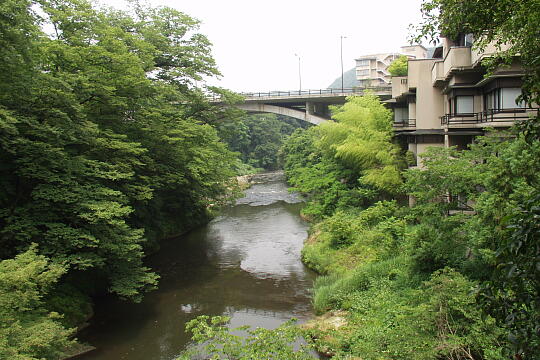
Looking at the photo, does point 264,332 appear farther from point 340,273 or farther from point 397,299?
point 340,273

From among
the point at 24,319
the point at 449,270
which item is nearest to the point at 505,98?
the point at 449,270

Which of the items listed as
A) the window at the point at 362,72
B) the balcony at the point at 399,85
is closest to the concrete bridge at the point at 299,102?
the balcony at the point at 399,85

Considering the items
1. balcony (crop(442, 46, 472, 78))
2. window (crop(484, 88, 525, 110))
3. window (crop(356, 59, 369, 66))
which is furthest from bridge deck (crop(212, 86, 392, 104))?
window (crop(356, 59, 369, 66))

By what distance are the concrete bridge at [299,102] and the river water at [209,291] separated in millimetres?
14412

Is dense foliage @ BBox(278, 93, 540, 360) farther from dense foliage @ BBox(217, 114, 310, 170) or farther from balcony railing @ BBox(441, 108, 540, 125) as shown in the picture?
dense foliage @ BBox(217, 114, 310, 170)

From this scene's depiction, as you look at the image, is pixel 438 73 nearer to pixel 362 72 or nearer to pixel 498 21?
pixel 498 21

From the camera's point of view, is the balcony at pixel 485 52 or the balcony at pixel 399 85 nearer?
the balcony at pixel 485 52

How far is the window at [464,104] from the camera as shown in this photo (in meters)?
15.2

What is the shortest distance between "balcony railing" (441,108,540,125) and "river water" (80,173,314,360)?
8.51 meters

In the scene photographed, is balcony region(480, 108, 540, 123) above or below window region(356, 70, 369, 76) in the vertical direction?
below

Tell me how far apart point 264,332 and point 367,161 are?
15.1 meters

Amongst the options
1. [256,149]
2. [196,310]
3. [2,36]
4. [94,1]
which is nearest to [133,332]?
[196,310]

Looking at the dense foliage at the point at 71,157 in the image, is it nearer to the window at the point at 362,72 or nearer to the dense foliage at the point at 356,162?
the dense foliage at the point at 356,162

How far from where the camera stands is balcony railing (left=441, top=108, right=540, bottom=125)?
1275 cm
